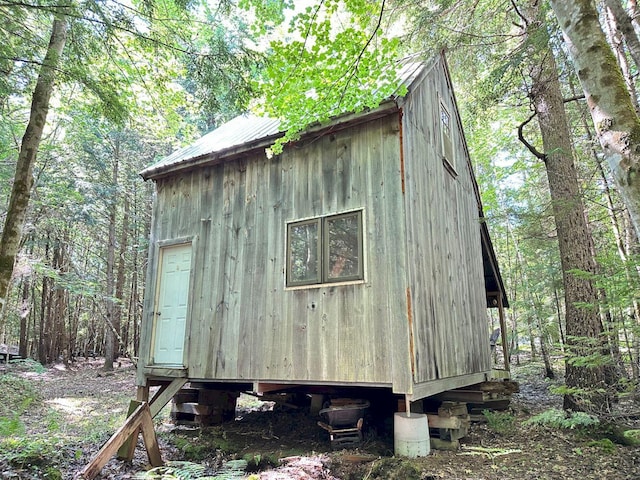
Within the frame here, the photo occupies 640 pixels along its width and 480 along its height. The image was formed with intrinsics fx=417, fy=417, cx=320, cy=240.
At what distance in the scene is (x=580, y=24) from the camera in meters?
3.51

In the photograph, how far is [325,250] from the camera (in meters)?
6.21

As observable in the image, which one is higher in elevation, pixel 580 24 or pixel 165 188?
pixel 165 188

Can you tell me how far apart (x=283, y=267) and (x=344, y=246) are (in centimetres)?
109

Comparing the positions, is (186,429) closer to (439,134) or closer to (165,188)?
(165,188)

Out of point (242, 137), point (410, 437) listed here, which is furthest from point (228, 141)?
point (410, 437)

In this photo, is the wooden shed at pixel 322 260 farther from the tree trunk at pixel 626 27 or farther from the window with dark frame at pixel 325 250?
the tree trunk at pixel 626 27

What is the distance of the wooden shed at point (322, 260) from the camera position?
574 cm

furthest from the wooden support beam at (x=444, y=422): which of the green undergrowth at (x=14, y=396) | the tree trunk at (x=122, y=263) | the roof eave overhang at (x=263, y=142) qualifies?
the tree trunk at (x=122, y=263)

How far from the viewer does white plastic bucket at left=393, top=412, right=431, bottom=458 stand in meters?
5.41

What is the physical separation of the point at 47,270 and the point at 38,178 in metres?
3.55

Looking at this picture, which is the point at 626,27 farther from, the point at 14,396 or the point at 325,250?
the point at 14,396

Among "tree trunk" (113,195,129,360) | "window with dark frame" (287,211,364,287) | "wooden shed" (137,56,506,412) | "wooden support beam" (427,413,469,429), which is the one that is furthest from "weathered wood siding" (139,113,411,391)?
"tree trunk" (113,195,129,360)

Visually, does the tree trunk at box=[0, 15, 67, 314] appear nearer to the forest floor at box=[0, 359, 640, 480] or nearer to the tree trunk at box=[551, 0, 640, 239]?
the forest floor at box=[0, 359, 640, 480]

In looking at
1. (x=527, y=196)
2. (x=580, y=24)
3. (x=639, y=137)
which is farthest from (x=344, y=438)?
(x=527, y=196)
